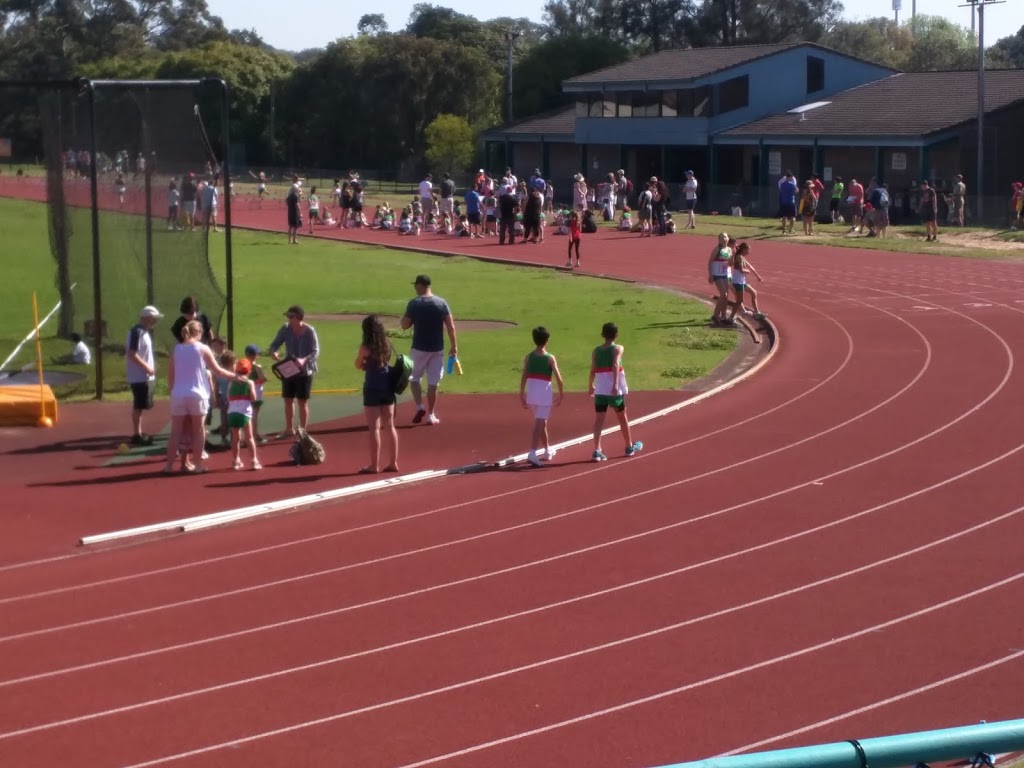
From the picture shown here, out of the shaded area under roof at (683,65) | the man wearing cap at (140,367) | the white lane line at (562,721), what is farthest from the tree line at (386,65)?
the white lane line at (562,721)

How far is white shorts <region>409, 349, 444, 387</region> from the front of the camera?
53.9ft

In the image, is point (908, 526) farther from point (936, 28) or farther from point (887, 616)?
point (936, 28)

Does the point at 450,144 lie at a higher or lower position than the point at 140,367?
higher

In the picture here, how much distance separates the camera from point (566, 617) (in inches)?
383

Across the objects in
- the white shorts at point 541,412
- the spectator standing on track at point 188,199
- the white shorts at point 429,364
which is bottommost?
the white shorts at point 541,412

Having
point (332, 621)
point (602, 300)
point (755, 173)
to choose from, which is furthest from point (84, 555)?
point (755, 173)

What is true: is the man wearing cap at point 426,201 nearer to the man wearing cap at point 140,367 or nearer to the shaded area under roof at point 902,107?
the shaded area under roof at point 902,107

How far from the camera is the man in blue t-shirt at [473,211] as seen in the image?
1751 inches

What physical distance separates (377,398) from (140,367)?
2884 millimetres

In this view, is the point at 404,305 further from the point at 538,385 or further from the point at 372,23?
the point at 372,23

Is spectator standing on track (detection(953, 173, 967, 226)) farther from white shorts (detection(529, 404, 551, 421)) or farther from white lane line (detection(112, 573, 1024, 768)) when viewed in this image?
white lane line (detection(112, 573, 1024, 768))

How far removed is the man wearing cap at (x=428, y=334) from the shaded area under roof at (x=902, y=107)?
36156 millimetres

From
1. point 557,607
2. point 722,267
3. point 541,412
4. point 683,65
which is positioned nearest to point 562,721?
point 557,607

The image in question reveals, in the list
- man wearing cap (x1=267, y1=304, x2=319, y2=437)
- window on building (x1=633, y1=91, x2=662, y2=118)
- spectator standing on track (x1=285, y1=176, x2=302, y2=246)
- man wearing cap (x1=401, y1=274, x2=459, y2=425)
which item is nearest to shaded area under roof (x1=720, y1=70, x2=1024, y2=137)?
window on building (x1=633, y1=91, x2=662, y2=118)
